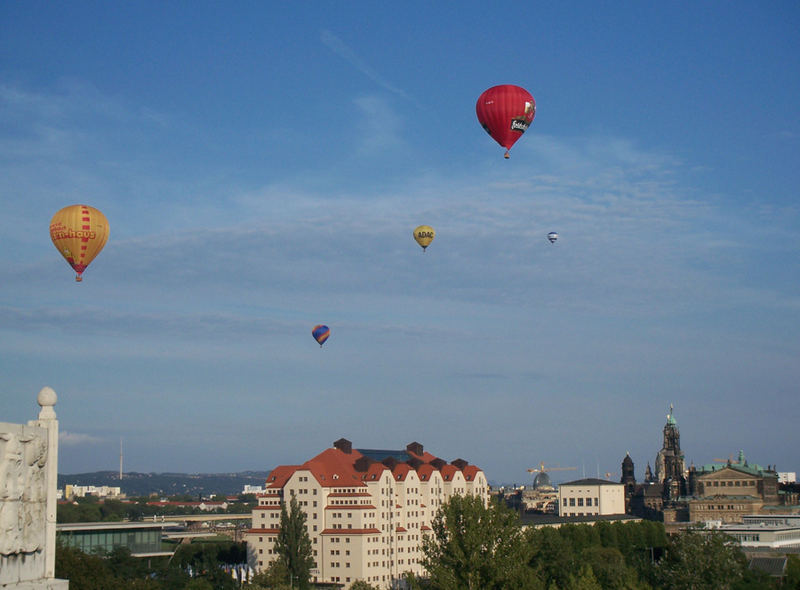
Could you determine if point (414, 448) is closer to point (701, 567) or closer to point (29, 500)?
point (701, 567)

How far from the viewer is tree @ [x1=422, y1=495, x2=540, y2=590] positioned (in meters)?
52.3

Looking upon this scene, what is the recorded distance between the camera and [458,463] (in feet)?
520

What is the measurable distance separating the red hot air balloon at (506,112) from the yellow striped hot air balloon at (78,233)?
27.0 m

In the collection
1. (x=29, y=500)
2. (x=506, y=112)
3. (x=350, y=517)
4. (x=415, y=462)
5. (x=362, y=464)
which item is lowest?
(x=350, y=517)

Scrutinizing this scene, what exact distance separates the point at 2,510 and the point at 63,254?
43.5 m

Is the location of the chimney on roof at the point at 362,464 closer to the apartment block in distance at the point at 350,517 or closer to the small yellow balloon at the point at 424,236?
the apartment block in distance at the point at 350,517

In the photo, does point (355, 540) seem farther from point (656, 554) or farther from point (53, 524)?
point (53, 524)

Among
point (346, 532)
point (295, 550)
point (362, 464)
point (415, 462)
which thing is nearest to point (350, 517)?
point (346, 532)

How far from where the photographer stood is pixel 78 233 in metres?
64.0

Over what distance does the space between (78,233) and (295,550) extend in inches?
2031

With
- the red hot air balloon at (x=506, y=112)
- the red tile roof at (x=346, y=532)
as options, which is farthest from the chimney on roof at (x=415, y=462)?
the red hot air balloon at (x=506, y=112)

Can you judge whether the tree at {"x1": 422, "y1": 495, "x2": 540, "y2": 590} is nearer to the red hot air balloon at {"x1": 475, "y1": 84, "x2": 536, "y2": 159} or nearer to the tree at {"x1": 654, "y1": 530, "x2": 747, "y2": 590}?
the tree at {"x1": 654, "y1": 530, "x2": 747, "y2": 590}

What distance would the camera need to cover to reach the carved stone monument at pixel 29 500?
24.4 metres

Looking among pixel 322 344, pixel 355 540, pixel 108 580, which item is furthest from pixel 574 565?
pixel 108 580
